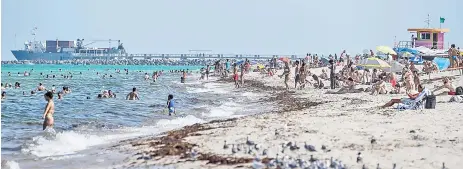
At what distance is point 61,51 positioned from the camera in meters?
186

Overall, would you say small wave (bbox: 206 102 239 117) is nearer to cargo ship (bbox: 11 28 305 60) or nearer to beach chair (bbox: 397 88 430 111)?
beach chair (bbox: 397 88 430 111)

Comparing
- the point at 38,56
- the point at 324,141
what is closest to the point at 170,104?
the point at 324,141

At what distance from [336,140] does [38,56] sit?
181631 millimetres

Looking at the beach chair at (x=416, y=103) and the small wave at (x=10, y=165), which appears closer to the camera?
the small wave at (x=10, y=165)

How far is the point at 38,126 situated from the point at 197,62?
6563 inches

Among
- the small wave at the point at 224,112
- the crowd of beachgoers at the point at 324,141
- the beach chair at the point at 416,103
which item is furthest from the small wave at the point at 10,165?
the small wave at the point at 224,112

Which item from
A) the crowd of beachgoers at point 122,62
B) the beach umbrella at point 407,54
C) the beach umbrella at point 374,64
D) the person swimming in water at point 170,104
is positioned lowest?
the person swimming in water at point 170,104

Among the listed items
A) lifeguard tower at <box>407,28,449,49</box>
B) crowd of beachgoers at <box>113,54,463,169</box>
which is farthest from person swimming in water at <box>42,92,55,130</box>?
lifeguard tower at <box>407,28,449,49</box>

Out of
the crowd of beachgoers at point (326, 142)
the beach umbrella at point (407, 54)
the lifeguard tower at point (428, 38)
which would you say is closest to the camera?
the crowd of beachgoers at point (326, 142)

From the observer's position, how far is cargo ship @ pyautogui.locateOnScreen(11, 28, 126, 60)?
184125mm

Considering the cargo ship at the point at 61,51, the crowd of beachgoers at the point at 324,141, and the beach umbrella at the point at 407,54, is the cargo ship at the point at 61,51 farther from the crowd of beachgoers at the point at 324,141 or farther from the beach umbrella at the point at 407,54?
the crowd of beachgoers at the point at 324,141

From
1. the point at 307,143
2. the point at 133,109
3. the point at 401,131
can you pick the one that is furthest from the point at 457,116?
the point at 133,109

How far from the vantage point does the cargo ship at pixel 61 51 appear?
18412cm

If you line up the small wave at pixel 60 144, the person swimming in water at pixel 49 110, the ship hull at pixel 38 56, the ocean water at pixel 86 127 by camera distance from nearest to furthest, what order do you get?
1. the ocean water at pixel 86 127
2. the small wave at pixel 60 144
3. the person swimming in water at pixel 49 110
4. the ship hull at pixel 38 56
